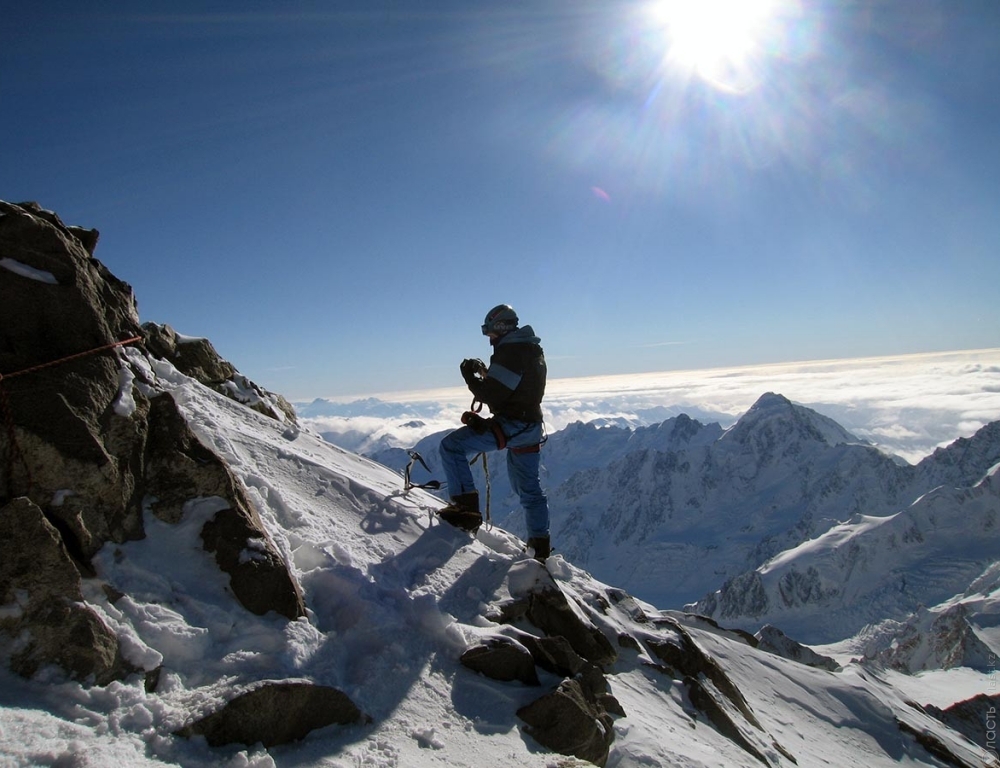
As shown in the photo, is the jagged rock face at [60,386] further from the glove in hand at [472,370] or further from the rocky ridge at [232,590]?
the glove in hand at [472,370]

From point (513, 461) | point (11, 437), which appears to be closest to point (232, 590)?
point (11, 437)

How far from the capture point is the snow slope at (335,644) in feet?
13.7

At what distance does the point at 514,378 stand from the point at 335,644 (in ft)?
15.2

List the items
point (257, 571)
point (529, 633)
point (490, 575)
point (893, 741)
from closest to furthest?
point (257, 571) < point (529, 633) < point (490, 575) < point (893, 741)

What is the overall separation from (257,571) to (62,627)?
1.64 meters

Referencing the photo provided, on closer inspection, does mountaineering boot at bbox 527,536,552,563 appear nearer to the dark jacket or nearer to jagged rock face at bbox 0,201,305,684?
the dark jacket

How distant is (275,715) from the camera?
4598 millimetres

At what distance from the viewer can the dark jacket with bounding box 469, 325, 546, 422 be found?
8922 mm

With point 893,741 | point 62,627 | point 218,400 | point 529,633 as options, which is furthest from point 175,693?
point 893,741

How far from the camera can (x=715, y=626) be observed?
1741 centimetres

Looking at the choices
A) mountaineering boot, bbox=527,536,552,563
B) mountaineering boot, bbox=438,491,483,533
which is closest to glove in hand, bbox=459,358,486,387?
mountaineering boot, bbox=438,491,483,533

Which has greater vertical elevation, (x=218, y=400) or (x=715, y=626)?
(x=218, y=400)

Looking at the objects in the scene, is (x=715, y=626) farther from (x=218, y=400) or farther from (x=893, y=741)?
(x=218, y=400)

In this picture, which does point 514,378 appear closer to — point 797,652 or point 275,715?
point 275,715
